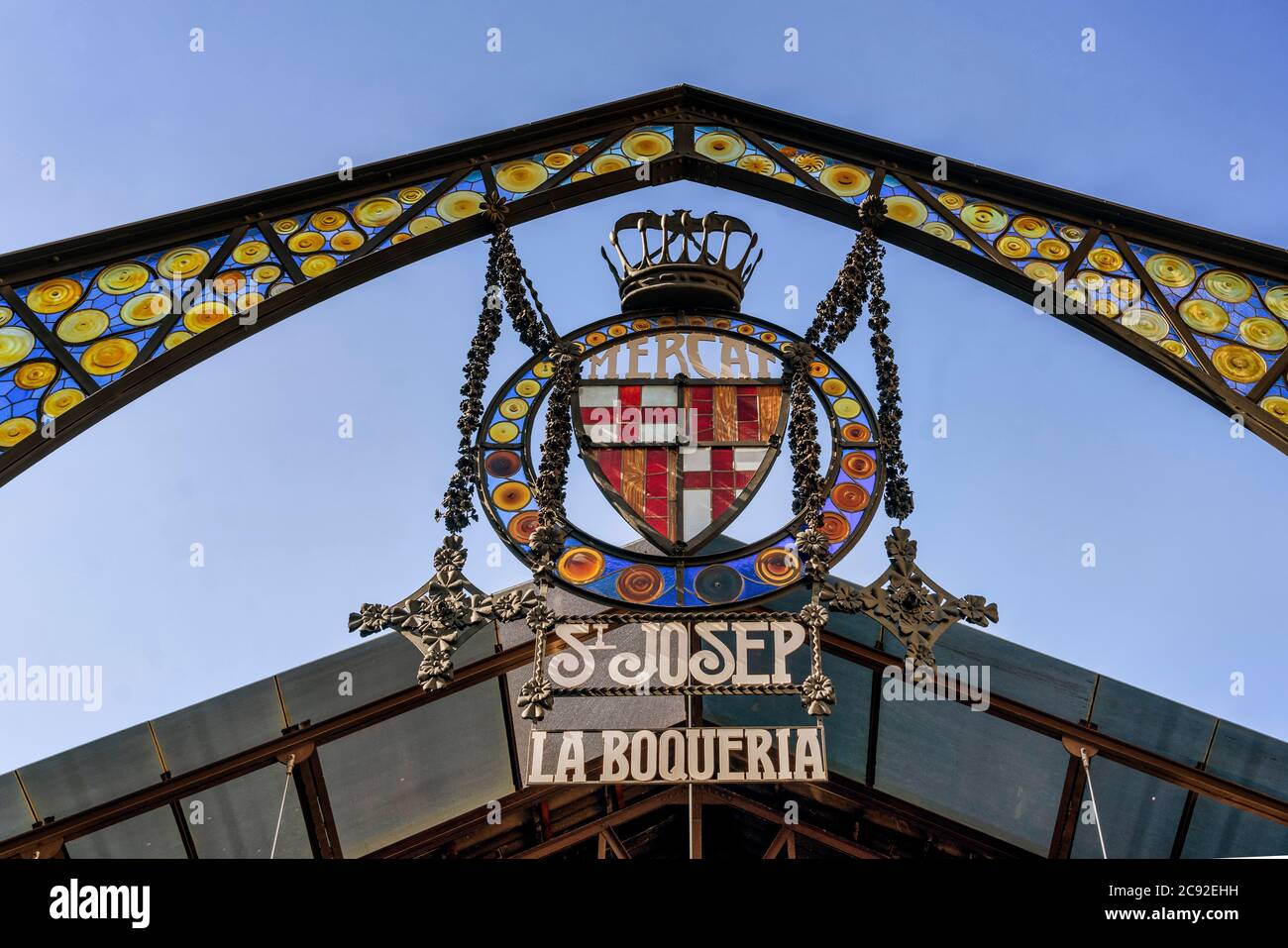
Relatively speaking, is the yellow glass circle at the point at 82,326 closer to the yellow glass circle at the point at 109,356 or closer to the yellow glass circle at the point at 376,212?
the yellow glass circle at the point at 109,356

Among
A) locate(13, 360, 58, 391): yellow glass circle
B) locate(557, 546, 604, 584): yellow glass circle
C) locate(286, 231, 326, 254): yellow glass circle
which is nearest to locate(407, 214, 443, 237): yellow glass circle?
locate(286, 231, 326, 254): yellow glass circle

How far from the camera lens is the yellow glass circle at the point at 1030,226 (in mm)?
9539

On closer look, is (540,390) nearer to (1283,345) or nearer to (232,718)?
(1283,345)

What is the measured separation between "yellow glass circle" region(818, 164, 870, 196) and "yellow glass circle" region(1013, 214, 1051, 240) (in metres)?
1.05

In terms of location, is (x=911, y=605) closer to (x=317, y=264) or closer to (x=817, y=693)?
(x=817, y=693)

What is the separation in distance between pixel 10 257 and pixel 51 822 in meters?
5.98

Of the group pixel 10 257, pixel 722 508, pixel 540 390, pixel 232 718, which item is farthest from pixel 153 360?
pixel 232 718

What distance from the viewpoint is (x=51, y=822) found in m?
12.3

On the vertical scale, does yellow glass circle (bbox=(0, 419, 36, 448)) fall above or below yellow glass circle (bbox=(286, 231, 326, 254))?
below

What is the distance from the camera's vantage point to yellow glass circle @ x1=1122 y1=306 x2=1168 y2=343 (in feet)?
28.7

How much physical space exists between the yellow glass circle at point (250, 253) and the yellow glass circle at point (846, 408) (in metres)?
3.67

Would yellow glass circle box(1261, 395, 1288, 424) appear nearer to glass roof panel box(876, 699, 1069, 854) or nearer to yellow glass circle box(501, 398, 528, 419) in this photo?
yellow glass circle box(501, 398, 528, 419)

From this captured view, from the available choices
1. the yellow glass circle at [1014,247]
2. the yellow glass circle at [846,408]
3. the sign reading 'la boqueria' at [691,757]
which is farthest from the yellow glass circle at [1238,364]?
the sign reading 'la boqueria' at [691,757]

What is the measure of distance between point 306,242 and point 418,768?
6.15 m
